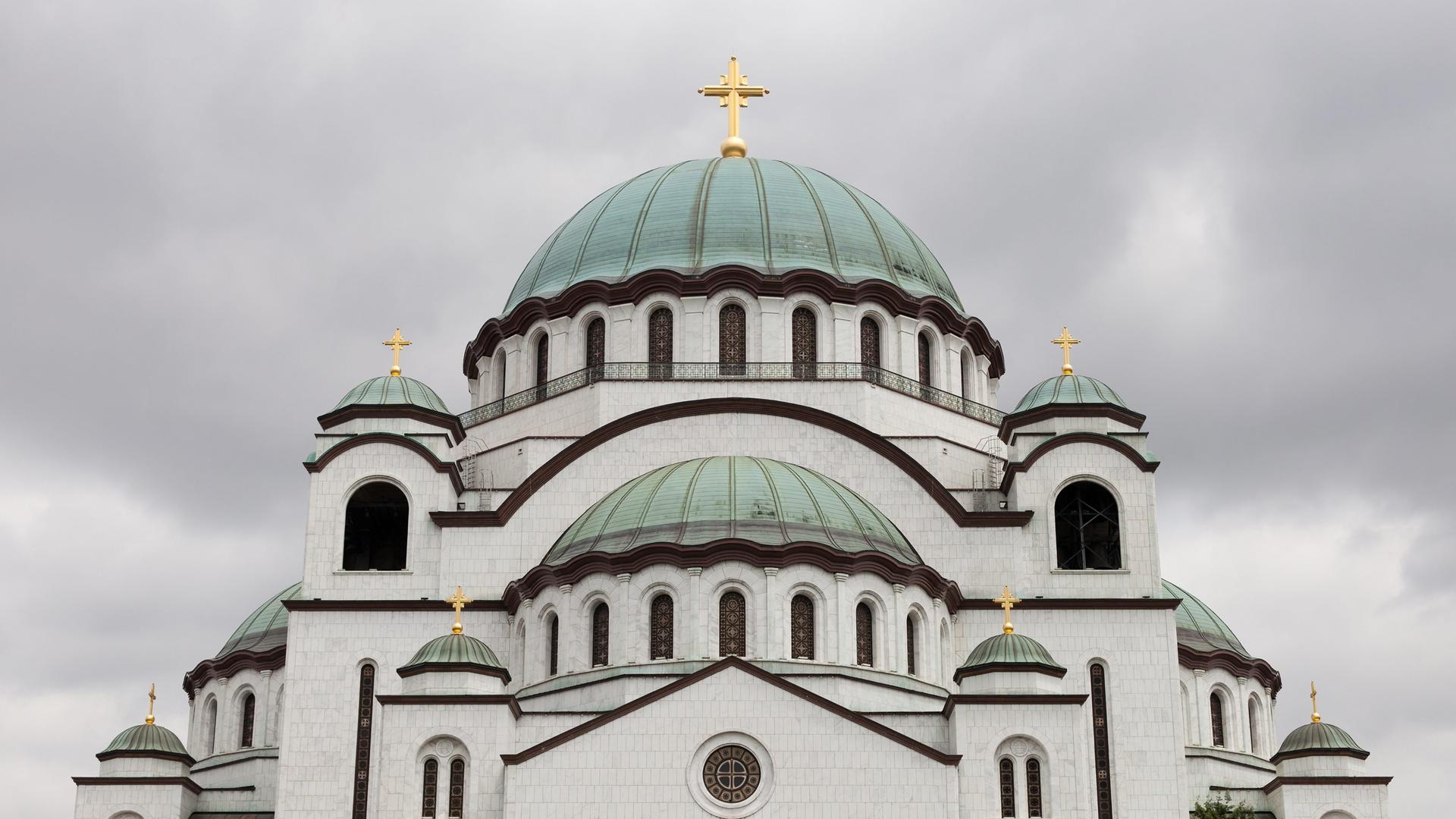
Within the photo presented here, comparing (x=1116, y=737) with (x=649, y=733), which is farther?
(x=1116, y=737)

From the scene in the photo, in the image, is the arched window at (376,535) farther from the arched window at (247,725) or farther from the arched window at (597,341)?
the arched window at (247,725)

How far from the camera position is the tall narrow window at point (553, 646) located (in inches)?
1540

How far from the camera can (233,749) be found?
48.1m

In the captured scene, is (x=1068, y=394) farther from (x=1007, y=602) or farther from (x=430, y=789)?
(x=430, y=789)

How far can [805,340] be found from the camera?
1818 inches

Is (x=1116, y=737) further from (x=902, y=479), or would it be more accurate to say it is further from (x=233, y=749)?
(x=233, y=749)

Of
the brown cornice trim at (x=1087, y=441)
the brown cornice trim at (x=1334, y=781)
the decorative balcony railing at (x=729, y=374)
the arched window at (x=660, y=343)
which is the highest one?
the arched window at (x=660, y=343)

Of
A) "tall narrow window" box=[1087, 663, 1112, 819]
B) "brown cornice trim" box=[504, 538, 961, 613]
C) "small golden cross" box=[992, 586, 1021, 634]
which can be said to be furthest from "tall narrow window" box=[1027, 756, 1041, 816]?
"brown cornice trim" box=[504, 538, 961, 613]

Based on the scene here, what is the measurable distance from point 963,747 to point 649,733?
5.11m

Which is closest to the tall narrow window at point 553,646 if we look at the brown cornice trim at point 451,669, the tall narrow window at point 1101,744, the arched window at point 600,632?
the arched window at point 600,632

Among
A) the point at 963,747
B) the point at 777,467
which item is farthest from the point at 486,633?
the point at 963,747

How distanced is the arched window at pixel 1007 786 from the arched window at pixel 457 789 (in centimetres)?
875

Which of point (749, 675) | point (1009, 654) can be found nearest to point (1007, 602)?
point (1009, 654)

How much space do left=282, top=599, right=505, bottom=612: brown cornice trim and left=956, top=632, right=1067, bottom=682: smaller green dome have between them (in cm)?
925
